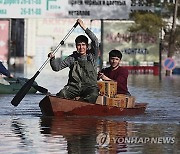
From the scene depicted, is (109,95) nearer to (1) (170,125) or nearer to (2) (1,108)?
(1) (170,125)

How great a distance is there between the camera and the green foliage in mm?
65562

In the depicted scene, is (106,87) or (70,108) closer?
(70,108)

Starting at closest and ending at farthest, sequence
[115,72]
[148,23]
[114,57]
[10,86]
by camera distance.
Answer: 1. [114,57]
2. [115,72]
3. [10,86]
4. [148,23]

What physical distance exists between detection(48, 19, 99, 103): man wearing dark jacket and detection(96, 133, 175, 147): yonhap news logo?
3.97 meters

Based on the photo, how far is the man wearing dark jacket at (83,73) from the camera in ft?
58.1

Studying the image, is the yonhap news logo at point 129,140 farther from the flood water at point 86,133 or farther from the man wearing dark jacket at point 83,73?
the man wearing dark jacket at point 83,73

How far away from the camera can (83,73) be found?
1780cm

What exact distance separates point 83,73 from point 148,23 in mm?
48554

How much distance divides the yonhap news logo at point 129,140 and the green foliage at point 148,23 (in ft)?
171

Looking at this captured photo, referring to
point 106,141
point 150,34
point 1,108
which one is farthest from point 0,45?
point 106,141

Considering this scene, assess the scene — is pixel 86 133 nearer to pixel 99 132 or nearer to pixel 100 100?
pixel 99 132

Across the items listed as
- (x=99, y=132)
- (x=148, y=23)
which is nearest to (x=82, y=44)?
(x=99, y=132)

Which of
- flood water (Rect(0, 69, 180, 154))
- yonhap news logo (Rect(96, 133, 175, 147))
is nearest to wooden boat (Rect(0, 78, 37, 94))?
flood water (Rect(0, 69, 180, 154))

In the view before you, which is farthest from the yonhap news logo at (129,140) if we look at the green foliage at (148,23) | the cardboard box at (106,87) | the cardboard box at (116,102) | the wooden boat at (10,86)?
the green foliage at (148,23)
